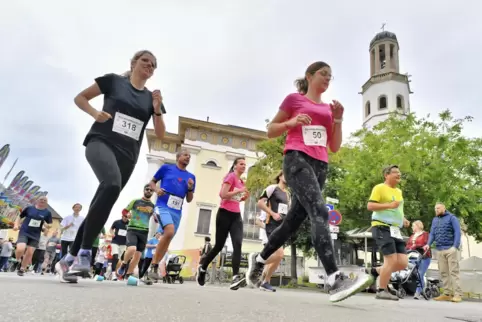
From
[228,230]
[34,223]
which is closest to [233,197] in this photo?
[228,230]

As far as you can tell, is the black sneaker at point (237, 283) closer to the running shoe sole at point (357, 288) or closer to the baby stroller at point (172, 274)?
the running shoe sole at point (357, 288)

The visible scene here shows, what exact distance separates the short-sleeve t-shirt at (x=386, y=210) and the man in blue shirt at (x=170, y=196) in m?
2.57

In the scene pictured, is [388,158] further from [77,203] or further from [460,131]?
[77,203]

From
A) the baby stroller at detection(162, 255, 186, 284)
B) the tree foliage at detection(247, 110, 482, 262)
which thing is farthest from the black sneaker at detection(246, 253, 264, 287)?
the tree foliage at detection(247, 110, 482, 262)

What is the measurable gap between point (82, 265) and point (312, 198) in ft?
6.32

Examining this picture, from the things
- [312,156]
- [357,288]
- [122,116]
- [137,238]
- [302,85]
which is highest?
[302,85]

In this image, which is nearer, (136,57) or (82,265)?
(82,265)

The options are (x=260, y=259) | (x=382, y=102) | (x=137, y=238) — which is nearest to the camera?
(x=260, y=259)

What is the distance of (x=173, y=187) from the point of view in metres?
5.39

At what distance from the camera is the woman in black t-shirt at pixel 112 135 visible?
10.2 ft

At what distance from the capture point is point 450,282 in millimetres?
8359

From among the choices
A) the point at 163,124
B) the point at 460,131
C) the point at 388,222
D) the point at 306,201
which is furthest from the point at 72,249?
the point at 460,131

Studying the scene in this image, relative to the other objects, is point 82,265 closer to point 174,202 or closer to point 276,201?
point 174,202

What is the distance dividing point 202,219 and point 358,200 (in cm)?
1523
